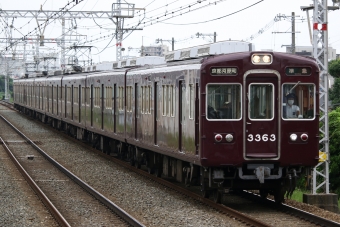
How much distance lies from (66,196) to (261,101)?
4.47m

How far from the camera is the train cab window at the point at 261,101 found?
12438 mm

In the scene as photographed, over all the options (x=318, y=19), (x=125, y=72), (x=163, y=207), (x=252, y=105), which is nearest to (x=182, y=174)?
(x=163, y=207)

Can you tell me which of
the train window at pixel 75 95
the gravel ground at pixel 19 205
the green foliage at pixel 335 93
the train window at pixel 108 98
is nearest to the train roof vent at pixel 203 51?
the gravel ground at pixel 19 205

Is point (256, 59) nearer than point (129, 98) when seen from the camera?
Yes

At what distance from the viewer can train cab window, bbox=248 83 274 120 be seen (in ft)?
40.8

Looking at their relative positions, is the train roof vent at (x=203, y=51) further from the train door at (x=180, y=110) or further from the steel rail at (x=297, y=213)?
the steel rail at (x=297, y=213)

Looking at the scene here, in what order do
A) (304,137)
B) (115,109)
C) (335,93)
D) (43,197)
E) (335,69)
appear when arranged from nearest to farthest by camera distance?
(304,137) → (43,197) → (115,109) → (335,93) → (335,69)

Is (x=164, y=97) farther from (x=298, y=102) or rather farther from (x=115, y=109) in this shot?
(x=115, y=109)

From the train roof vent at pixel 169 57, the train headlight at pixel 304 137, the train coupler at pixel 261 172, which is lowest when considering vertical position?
the train coupler at pixel 261 172

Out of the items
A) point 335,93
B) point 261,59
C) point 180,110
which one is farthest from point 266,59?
point 335,93

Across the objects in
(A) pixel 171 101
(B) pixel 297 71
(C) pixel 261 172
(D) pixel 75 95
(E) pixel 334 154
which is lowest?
(E) pixel 334 154

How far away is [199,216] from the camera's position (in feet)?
38.8

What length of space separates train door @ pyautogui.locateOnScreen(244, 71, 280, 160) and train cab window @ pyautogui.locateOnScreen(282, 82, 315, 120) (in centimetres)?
19

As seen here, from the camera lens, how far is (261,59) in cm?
1247
